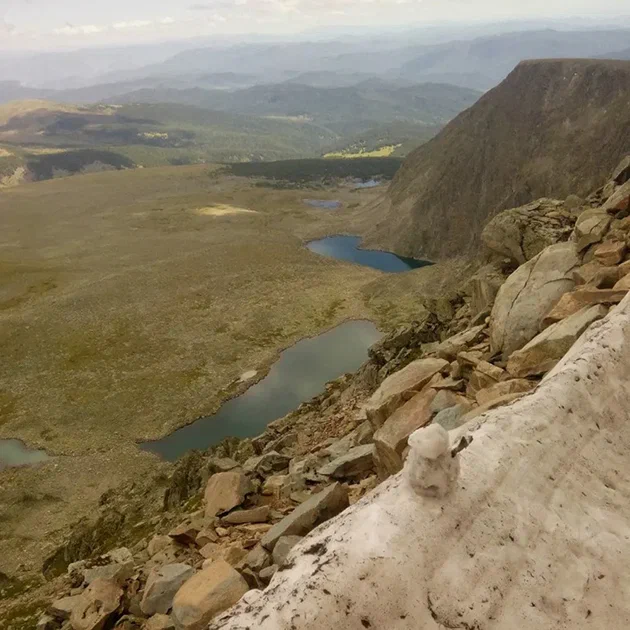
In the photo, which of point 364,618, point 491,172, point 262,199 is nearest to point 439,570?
point 364,618

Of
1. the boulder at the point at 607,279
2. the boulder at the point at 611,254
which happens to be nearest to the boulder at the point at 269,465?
the boulder at the point at 607,279

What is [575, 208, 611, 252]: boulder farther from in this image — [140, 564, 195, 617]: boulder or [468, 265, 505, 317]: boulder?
[140, 564, 195, 617]: boulder

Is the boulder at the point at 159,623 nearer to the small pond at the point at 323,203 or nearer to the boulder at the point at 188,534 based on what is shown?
the boulder at the point at 188,534

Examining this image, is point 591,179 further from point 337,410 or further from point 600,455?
point 600,455

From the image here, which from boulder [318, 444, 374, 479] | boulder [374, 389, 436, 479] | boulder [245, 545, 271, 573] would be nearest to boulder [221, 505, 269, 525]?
boulder [318, 444, 374, 479]

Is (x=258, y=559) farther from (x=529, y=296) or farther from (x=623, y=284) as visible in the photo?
(x=529, y=296)

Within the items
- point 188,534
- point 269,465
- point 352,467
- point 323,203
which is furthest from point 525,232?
point 323,203
